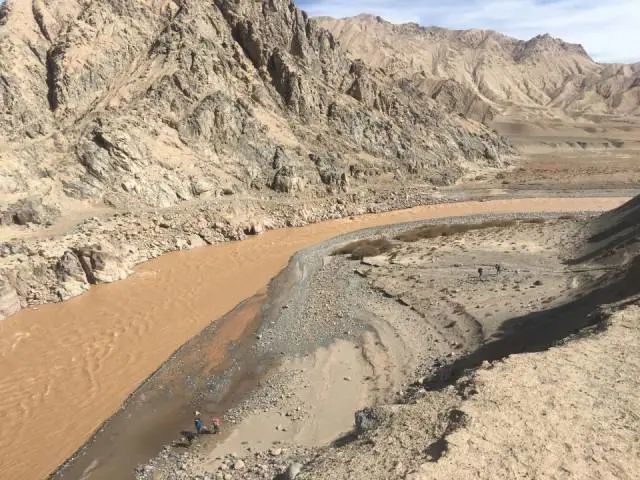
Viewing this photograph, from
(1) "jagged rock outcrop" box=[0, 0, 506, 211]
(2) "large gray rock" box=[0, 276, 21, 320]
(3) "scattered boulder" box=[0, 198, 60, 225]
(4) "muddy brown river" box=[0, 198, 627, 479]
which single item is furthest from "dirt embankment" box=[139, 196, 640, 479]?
(1) "jagged rock outcrop" box=[0, 0, 506, 211]

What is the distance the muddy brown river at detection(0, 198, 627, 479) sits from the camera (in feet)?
52.0

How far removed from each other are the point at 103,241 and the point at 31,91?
2250 centimetres

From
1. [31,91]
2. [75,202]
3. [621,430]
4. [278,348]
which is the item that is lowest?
Answer: [278,348]

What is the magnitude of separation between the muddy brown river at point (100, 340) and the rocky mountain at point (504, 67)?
10487 centimetres

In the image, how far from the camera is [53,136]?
39.2m

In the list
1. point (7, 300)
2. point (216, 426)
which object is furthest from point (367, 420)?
point (7, 300)

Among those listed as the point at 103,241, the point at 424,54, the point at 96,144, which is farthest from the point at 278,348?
the point at 424,54

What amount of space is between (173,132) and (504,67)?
156390mm

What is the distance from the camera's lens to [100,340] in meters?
21.7

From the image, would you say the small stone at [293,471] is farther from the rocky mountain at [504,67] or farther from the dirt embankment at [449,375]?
the rocky mountain at [504,67]

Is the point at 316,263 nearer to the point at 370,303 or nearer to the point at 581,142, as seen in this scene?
the point at 370,303

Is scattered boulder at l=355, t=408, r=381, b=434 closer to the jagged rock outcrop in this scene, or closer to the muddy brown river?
the muddy brown river

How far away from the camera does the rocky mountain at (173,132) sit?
32812 mm

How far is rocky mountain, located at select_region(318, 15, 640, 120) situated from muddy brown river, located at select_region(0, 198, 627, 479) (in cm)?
10487
